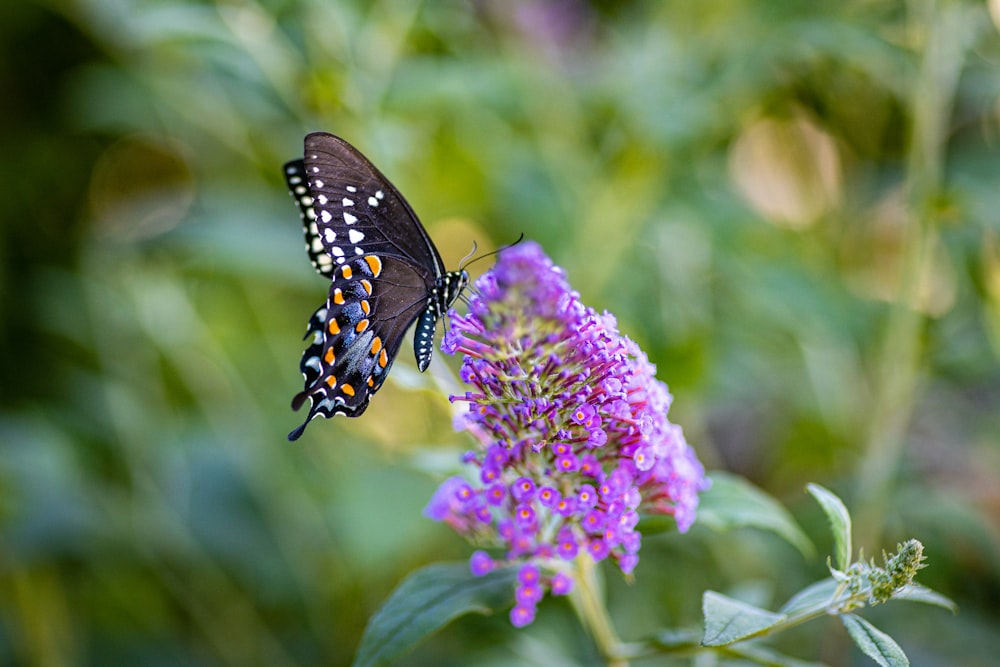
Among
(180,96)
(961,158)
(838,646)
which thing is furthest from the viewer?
(180,96)

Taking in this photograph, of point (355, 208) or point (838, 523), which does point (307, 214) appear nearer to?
point (355, 208)

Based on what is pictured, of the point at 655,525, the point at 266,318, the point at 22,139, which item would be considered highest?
the point at 22,139

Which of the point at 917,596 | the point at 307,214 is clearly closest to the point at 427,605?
the point at 917,596

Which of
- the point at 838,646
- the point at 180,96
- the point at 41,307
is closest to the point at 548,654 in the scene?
the point at 838,646

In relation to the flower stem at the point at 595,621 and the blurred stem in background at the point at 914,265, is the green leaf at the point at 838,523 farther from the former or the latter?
the blurred stem in background at the point at 914,265

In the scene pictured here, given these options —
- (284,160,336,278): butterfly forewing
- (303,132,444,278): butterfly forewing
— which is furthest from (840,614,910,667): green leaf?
(284,160,336,278): butterfly forewing

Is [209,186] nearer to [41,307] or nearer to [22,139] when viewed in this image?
[41,307]

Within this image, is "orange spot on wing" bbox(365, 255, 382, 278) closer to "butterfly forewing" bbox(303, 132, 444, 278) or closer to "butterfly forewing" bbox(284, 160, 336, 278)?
"butterfly forewing" bbox(303, 132, 444, 278)
